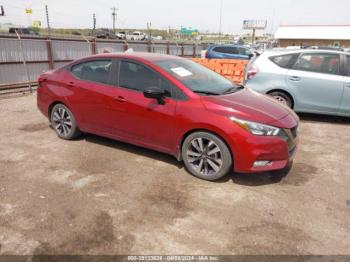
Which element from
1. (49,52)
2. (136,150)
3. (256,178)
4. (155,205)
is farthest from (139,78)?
(49,52)

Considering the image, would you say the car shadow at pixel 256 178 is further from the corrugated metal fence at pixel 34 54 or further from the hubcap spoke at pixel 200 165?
the corrugated metal fence at pixel 34 54

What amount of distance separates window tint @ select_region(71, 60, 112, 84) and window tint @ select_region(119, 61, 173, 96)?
0.30 meters

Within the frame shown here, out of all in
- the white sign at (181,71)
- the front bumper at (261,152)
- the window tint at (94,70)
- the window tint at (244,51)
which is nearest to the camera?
the front bumper at (261,152)

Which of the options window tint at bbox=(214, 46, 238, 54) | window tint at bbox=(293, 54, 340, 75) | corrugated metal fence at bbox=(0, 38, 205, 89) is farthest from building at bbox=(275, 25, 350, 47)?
window tint at bbox=(293, 54, 340, 75)

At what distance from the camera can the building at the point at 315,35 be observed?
54.7m

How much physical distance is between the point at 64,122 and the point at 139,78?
184 cm

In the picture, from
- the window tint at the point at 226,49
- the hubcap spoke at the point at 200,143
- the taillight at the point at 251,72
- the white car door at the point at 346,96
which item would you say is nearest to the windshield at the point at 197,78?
the hubcap spoke at the point at 200,143

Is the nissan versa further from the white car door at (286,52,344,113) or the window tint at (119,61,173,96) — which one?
the white car door at (286,52,344,113)

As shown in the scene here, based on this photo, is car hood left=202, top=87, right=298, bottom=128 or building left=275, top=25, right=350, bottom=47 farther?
building left=275, top=25, right=350, bottom=47

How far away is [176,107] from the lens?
4.20 meters

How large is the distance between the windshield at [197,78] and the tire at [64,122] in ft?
6.36

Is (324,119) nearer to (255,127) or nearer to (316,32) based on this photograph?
(255,127)

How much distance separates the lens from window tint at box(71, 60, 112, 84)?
16.2 ft

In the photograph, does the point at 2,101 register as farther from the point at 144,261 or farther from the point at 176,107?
the point at 144,261
